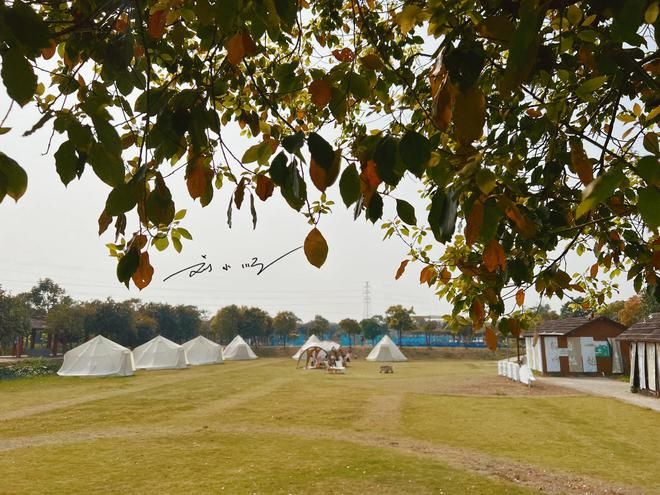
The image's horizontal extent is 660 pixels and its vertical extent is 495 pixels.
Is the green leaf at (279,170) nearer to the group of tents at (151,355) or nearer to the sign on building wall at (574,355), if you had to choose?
the sign on building wall at (574,355)

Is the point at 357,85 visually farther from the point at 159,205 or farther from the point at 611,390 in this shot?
the point at 611,390

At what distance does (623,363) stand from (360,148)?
3275 cm

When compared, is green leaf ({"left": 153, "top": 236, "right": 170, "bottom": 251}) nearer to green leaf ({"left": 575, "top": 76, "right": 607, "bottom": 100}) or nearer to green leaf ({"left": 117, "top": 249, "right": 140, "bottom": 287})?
green leaf ({"left": 117, "top": 249, "right": 140, "bottom": 287})

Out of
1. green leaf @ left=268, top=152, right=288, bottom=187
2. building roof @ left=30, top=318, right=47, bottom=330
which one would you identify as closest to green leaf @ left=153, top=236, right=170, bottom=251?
green leaf @ left=268, top=152, right=288, bottom=187

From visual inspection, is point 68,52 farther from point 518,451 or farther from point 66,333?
point 66,333

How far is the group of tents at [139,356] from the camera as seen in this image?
29766 mm

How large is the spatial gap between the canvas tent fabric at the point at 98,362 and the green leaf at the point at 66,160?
104 ft

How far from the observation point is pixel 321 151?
1.14m

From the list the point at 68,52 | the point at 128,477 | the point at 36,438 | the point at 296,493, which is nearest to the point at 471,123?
the point at 68,52

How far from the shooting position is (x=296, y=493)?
286 inches

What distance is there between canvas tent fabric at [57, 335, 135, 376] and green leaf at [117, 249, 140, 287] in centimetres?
3145

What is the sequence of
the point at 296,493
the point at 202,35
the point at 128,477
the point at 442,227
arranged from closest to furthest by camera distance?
the point at 442,227, the point at 202,35, the point at 296,493, the point at 128,477

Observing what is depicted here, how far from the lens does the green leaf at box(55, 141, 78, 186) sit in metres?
1.18

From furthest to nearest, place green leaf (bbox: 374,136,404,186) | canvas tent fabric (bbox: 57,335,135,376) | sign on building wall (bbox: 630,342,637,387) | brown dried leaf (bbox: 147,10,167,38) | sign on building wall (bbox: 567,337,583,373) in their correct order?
canvas tent fabric (bbox: 57,335,135,376)
sign on building wall (bbox: 567,337,583,373)
sign on building wall (bbox: 630,342,637,387)
brown dried leaf (bbox: 147,10,167,38)
green leaf (bbox: 374,136,404,186)
